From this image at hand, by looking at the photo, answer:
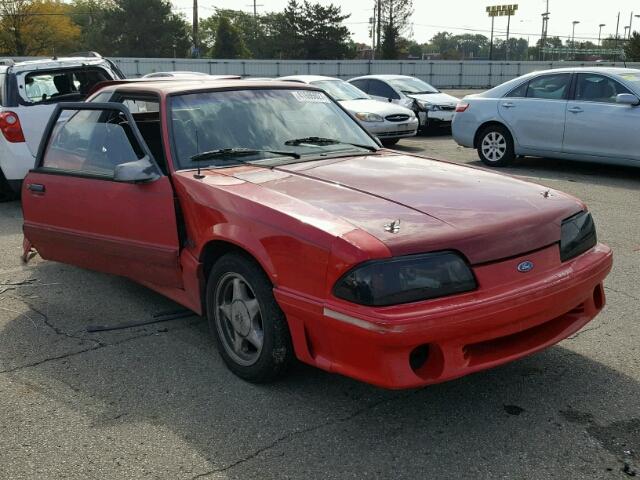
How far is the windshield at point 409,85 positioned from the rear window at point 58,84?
28.8 feet

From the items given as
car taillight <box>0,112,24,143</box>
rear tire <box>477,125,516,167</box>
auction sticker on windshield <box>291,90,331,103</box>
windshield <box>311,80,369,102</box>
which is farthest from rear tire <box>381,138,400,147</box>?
auction sticker on windshield <box>291,90,331,103</box>

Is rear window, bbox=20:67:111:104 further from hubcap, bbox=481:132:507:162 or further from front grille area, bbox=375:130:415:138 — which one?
front grille area, bbox=375:130:415:138

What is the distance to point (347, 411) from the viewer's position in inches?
129

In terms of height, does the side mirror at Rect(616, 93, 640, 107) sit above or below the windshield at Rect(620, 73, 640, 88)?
below

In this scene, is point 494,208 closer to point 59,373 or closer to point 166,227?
point 166,227

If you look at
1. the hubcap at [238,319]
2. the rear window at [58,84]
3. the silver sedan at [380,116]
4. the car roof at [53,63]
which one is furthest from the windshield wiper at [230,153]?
the silver sedan at [380,116]

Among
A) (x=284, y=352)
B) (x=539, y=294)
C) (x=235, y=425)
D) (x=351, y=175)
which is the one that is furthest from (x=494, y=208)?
(x=235, y=425)

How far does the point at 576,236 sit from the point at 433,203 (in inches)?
30.2

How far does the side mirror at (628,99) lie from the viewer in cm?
909

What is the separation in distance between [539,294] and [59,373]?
2540mm

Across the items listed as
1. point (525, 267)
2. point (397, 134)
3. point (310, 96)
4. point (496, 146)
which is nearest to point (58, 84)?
point (310, 96)

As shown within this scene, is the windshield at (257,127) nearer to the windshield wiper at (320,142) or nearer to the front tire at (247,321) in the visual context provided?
the windshield wiper at (320,142)

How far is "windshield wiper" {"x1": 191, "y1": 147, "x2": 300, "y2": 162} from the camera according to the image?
4051 mm

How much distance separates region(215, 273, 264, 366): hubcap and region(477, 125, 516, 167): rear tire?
8016 millimetres
